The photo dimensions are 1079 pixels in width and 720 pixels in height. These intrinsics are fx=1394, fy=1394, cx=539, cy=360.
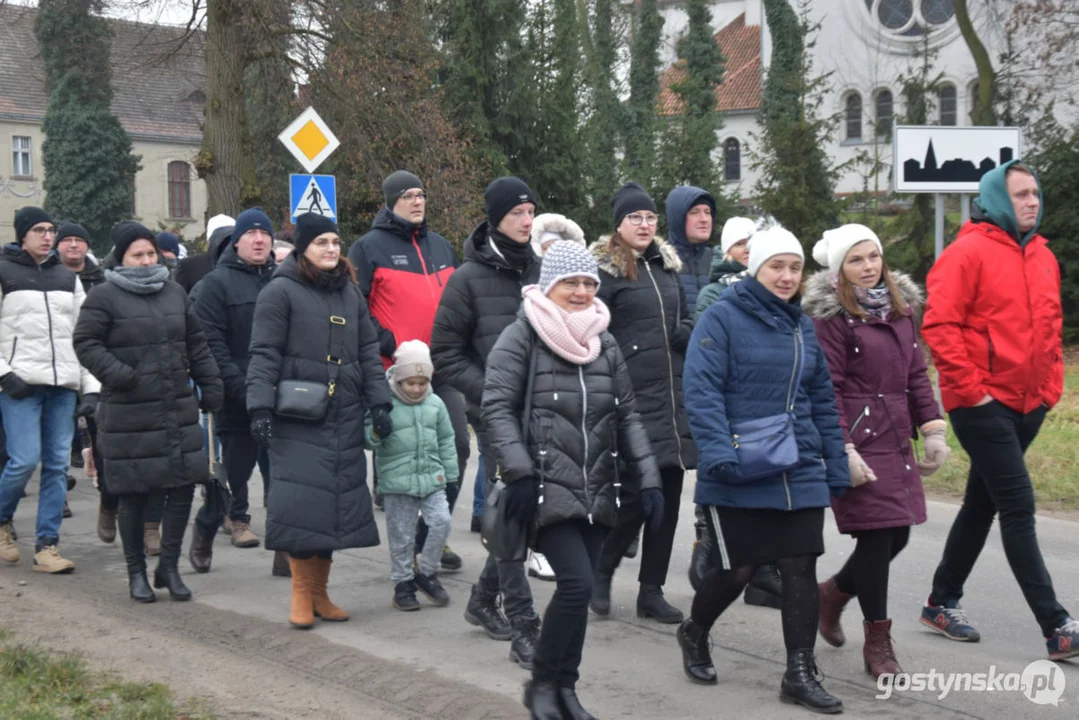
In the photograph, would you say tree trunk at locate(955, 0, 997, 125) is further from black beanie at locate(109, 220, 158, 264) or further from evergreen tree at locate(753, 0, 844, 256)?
black beanie at locate(109, 220, 158, 264)

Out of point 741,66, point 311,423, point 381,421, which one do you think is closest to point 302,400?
point 311,423

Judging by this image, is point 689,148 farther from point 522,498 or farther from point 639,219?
point 522,498

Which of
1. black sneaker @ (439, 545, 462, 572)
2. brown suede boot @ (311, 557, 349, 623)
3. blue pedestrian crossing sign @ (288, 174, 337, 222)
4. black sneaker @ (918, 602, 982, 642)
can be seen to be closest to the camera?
black sneaker @ (918, 602, 982, 642)

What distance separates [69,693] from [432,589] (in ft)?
7.16

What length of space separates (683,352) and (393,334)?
6.10 feet

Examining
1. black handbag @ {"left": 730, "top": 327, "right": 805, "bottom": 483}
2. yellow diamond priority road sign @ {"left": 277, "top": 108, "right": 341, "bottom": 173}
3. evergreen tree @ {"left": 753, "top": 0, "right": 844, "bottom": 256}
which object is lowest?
black handbag @ {"left": 730, "top": 327, "right": 805, "bottom": 483}

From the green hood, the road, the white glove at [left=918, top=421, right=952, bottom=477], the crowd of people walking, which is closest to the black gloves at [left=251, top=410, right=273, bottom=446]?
the crowd of people walking

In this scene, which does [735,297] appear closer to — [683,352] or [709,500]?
[709,500]

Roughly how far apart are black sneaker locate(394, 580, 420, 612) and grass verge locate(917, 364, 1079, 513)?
168 inches

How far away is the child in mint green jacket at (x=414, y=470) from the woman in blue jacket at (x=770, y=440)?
6.60 feet

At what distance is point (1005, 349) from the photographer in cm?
610

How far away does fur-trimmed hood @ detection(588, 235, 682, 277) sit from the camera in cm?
688

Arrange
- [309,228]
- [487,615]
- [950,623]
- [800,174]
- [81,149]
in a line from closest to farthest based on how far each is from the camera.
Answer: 1. [950,623]
2. [487,615]
3. [309,228]
4. [800,174]
5. [81,149]

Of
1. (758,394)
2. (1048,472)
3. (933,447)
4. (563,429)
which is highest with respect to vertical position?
(758,394)
